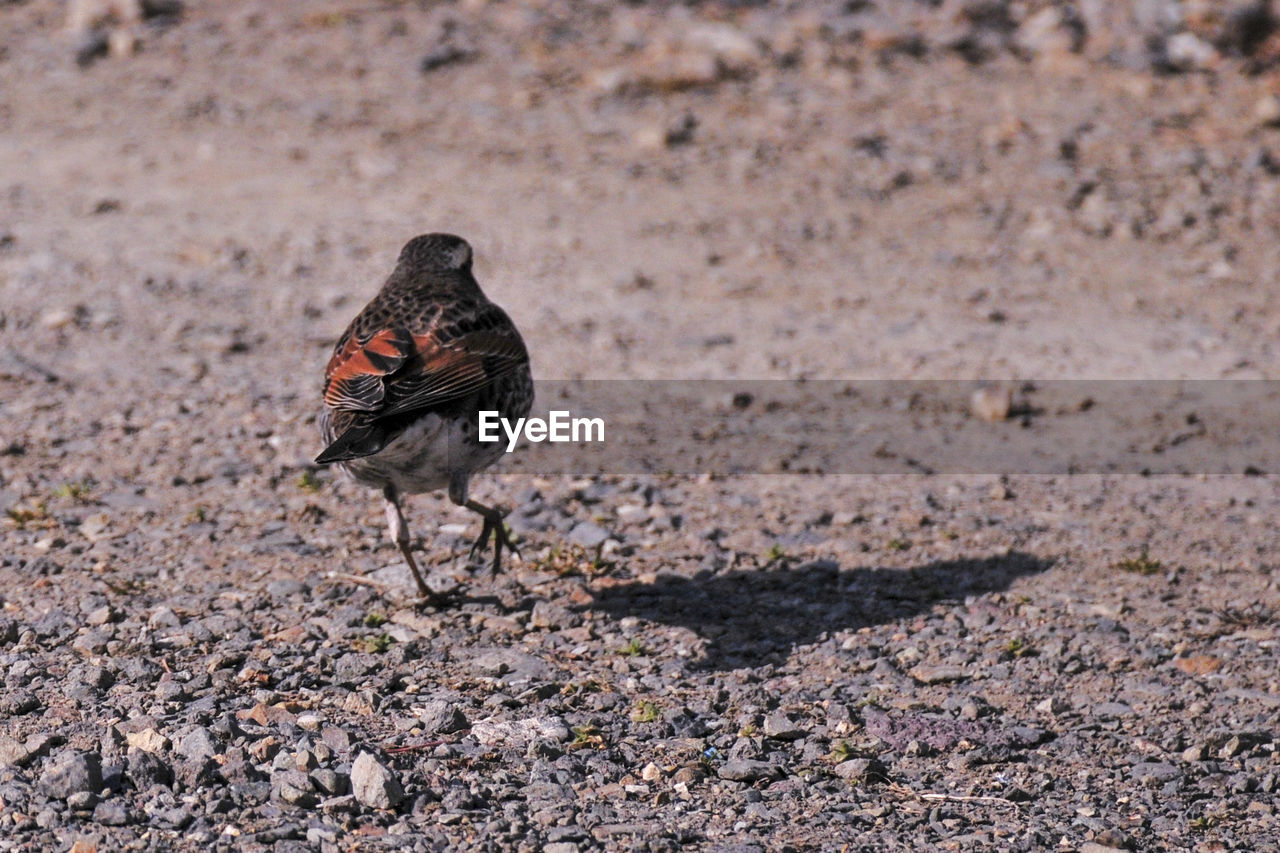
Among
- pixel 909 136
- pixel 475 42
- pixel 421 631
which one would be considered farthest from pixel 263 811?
pixel 475 42

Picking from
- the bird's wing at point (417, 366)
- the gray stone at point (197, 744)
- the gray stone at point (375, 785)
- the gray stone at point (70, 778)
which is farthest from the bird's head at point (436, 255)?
the gray stone at point (70, 778)

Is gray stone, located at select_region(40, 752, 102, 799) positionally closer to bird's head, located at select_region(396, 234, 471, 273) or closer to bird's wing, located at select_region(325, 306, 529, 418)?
bird's wing, located at select_region(325, 306, 529, 418)

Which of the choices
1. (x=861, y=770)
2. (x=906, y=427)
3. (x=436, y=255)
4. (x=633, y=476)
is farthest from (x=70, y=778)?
A: (x=906, y=427)

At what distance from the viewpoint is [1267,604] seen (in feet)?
22.5

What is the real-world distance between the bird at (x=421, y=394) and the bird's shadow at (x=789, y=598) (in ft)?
2.43

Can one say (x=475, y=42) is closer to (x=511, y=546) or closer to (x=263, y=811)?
(x=511, y=546)

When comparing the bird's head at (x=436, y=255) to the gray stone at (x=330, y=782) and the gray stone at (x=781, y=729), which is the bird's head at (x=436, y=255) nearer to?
the gray stone at (x=781, y=729)

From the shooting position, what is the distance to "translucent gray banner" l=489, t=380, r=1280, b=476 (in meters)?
8.36

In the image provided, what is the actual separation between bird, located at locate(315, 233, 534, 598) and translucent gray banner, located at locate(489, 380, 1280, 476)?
150 cm

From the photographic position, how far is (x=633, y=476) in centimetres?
809

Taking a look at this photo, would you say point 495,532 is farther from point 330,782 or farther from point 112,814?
point 112,814

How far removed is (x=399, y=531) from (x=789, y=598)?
67.9 inches

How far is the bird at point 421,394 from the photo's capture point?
5.97 m

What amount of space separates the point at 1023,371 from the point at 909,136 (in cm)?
373
